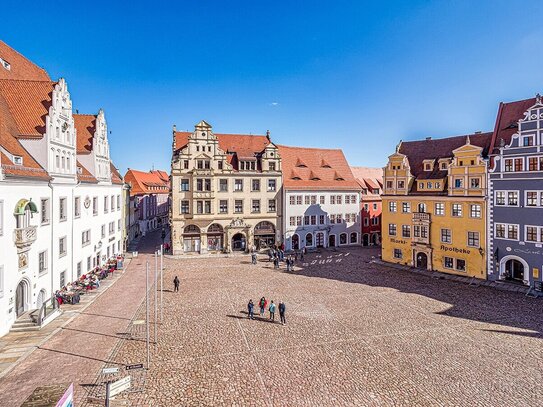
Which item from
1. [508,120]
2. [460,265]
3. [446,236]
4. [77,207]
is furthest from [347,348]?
[508,120]

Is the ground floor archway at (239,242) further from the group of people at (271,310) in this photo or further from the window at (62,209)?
the group of people at (271,310)

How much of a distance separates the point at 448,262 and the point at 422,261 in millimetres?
2928

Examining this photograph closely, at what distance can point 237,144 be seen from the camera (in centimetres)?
5122

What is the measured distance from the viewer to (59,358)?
16.9m

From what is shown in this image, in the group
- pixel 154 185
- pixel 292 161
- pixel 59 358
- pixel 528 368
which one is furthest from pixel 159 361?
pixel 154 185

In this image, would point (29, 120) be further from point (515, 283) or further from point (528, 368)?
point (515, 283)

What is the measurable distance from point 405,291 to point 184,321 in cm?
1893

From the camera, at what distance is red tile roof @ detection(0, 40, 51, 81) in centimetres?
3186

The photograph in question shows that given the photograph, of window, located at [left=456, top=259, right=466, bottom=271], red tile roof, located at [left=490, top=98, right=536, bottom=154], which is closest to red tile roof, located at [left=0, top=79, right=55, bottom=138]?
window, located at [left=456, top=259, right=466, bottom=271]

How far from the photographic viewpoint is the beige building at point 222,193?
4628 cm

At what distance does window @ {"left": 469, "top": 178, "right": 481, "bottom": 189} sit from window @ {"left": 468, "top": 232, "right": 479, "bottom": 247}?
15.7ft

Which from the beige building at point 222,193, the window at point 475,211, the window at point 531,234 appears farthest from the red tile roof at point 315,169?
the window at point 531,234

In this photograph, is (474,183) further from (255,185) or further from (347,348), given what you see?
(255,185)

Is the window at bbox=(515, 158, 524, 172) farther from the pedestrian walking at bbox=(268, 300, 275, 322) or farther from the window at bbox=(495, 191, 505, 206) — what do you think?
the pedestrian walking at bbox=(268, 300, 275, 322)
